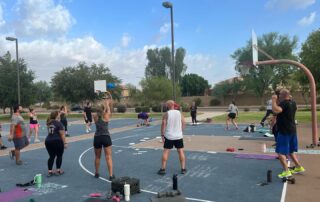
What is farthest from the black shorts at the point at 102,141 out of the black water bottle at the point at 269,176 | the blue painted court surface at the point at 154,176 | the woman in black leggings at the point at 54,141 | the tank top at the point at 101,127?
the black water bottle at the point at 269,176

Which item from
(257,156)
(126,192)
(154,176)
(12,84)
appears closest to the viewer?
(126,192)

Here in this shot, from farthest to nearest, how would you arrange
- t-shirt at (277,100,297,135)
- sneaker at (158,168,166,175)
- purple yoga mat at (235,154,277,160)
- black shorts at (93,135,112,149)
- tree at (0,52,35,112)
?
tree at (0,52,35,112) → purple yoga mat at (235,154,277,160) → sneaker at (158,168,166,175) → black shorts at (93,135,112,149) → t-shirt at (277,100,297,135)

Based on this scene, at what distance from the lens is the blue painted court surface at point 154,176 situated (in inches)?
258

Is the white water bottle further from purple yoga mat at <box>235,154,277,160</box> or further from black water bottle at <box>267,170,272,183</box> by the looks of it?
purple yoga mat at <box>235,154,277,160</box>

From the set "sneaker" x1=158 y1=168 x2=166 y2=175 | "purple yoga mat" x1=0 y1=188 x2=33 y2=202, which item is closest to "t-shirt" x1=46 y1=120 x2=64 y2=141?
"purple yoga mat" x1=0 y1=188 x2=33 y2=202

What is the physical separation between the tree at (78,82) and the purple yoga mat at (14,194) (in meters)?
32.1

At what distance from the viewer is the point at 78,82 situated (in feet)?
128

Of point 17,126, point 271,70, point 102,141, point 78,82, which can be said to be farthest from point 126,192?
point 271,70

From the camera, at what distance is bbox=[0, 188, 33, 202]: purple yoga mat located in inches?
258

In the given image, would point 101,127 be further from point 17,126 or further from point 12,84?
point 12,84

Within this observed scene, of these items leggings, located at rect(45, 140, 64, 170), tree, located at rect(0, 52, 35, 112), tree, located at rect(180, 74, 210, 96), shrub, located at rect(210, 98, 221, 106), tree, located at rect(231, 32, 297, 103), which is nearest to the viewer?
leggings, located at rect(45, 140, 64, 170)

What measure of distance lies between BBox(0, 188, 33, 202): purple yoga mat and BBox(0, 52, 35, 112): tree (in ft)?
106

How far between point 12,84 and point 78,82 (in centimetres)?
712

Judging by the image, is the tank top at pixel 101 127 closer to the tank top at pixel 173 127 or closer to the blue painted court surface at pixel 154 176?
the blue painted court surface at pixel 154 176
